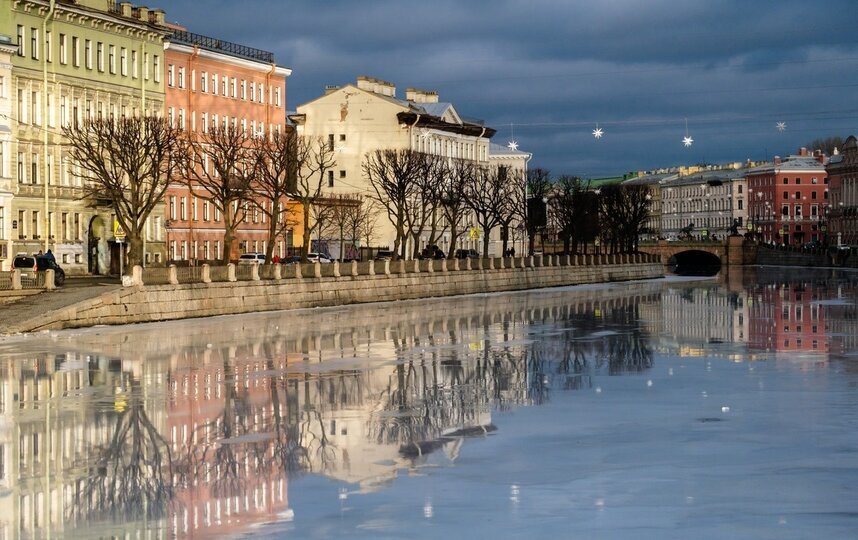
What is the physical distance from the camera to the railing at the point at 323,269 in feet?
183

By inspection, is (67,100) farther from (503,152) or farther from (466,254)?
(503,152)

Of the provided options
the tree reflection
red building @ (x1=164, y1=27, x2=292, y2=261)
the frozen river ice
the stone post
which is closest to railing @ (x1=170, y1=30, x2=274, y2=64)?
red building @ (x1=164, y1=27, x2=292, y2=261)

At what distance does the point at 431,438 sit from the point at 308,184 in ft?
271

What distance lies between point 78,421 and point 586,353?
16.7 m

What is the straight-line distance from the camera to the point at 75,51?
7769 centimetres

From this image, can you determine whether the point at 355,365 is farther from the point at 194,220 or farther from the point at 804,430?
the point at 194,220

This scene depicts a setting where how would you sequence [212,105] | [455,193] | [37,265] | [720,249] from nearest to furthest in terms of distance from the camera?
[37,265], [212,105], [455,193], [720,249]

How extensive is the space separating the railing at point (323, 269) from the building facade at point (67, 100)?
496 inches

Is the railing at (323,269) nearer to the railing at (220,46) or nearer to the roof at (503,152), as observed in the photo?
the railing at (220,46)

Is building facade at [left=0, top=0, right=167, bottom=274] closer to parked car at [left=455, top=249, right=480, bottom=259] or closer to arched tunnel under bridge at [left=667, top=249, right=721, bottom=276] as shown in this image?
parked car at [left=455, top=249, right=480, bottom=259]

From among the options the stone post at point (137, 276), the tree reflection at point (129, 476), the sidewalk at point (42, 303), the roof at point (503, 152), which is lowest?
the tree reflection at point (129, 476)

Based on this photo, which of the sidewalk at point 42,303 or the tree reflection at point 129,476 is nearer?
the tree reflection at point 129,476

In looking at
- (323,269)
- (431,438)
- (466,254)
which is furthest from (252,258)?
(431,438)

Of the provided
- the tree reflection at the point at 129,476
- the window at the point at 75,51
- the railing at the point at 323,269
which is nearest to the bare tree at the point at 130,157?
the railing at the point at 323,269
